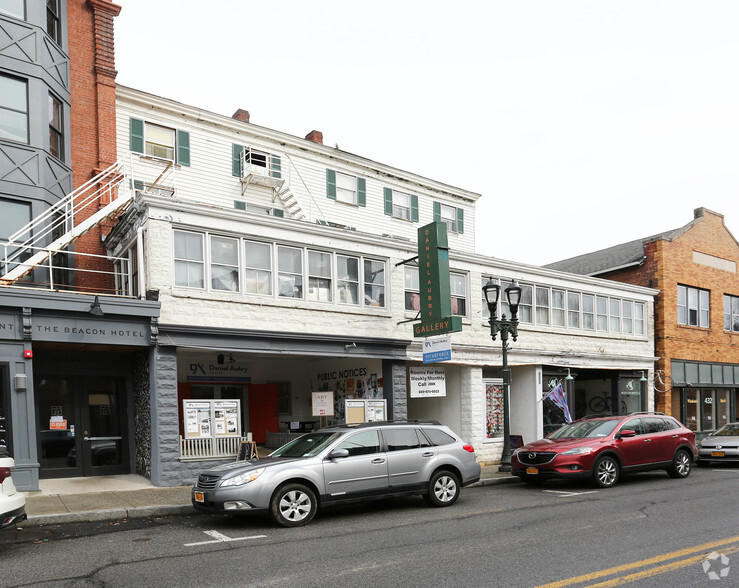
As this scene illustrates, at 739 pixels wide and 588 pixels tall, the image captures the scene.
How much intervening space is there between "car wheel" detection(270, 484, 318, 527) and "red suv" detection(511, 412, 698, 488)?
19.2 feet

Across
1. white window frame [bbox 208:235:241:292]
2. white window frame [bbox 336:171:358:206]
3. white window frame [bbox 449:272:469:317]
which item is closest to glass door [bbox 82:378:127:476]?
white window frame [bbox 208:235:241:292]

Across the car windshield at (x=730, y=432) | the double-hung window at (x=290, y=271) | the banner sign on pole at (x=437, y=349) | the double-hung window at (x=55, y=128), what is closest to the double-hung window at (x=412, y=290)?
the banner sign on pole at (x=437, y=349)

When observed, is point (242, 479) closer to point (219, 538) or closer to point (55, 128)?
point (219, 538)

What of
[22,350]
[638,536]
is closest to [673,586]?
[638,536]

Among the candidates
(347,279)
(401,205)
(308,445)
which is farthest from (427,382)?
(401,205)

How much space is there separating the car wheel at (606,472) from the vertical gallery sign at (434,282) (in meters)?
4.44

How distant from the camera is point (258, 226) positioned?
15227 millimetres

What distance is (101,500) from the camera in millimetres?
11492

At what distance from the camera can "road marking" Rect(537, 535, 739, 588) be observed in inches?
253

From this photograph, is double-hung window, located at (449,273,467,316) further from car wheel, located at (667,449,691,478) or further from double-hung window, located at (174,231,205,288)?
double-hung window, located at (174,231,205,288)

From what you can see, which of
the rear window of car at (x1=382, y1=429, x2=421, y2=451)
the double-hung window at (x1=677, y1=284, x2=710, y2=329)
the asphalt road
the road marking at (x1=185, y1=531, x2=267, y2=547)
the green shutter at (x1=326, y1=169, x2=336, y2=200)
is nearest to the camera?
the asphalt road

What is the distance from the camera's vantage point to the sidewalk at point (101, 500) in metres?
10.3

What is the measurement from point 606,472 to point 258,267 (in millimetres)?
8857

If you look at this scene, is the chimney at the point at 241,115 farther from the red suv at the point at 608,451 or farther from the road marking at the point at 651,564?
the road marking at the point at 651,564
